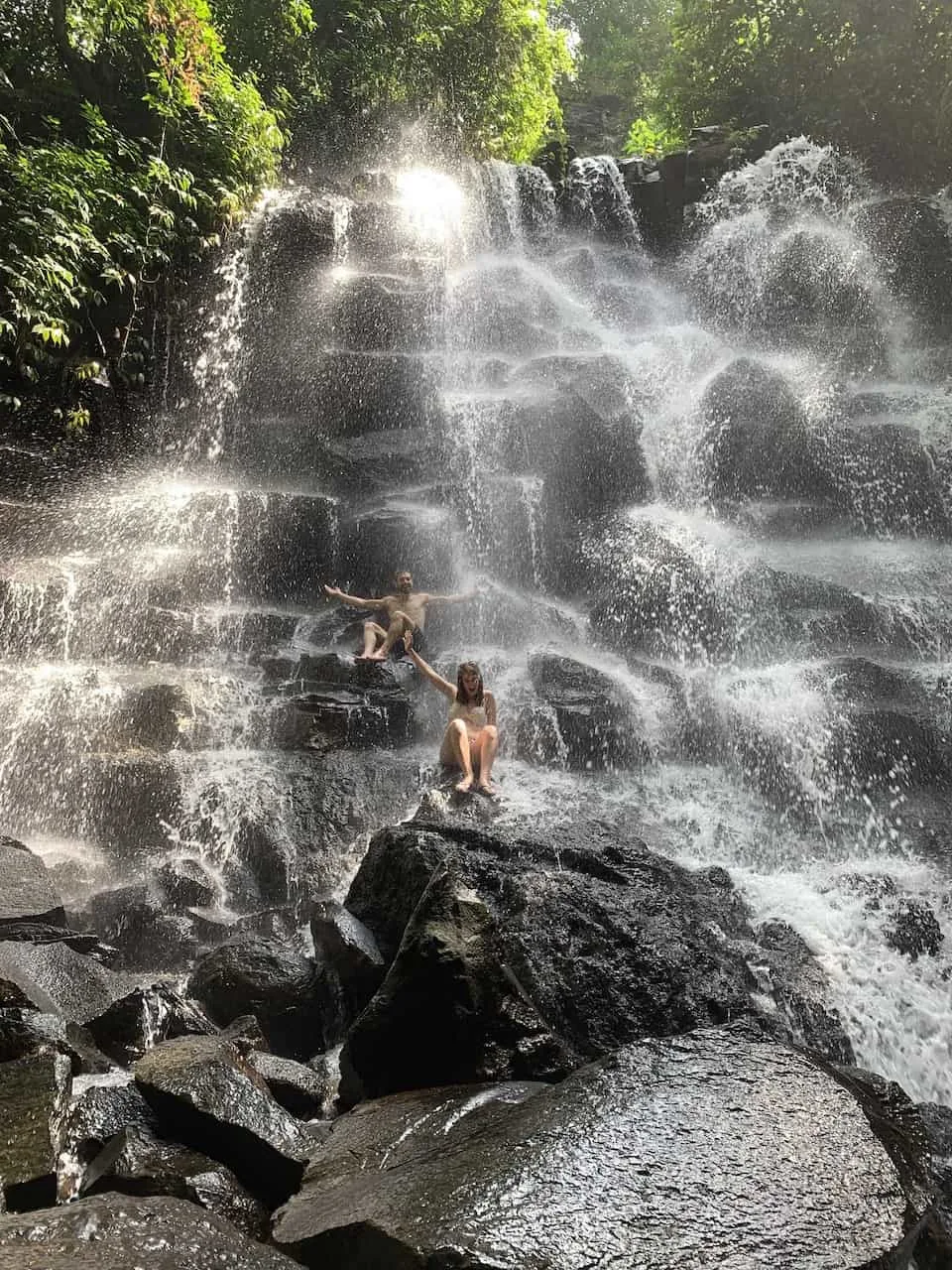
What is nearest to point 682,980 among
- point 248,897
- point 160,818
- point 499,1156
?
Answer: point 499,1156

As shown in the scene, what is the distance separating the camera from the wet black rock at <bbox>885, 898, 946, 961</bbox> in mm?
5828

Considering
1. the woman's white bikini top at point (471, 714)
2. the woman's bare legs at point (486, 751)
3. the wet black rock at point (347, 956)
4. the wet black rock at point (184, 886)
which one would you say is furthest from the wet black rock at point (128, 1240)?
the woman's white bikini top at point (471, 714)

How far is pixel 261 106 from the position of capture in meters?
16.4

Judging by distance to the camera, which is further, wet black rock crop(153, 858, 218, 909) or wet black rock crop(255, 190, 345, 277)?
wet black rock crop(255, 190, 345, 277)

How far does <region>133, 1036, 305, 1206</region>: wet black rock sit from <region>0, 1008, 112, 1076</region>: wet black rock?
1.40 feet

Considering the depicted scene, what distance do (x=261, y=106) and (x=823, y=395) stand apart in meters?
12.2

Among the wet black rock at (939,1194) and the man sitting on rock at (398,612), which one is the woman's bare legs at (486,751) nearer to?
the man sitting on rock at (398,612)

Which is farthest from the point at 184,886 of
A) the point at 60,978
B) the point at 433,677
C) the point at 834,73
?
the point at 834,73


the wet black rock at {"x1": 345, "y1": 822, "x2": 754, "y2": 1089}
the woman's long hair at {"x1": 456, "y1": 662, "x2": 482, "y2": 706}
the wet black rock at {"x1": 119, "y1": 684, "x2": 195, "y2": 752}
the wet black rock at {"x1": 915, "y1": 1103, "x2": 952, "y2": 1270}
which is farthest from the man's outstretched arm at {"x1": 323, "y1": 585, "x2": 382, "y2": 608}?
the wet black rock at {"x1": 915, "y1": 1103, "x2": 952, "y2": 1270}

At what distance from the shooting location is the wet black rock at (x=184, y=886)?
679cm

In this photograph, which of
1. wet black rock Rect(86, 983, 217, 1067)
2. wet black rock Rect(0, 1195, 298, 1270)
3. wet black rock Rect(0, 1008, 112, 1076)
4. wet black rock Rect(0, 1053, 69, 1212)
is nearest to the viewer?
wet black rock Rect(0, 1195, 298, 1270)

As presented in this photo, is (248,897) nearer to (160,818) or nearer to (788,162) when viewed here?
(160,818)

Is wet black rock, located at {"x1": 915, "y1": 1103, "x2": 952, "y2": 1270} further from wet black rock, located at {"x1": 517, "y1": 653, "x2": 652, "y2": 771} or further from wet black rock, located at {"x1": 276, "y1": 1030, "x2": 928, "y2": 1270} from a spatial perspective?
wet black rock, located at {"x1": 517, "y1": 653, "x2": 652, "y2": 771}

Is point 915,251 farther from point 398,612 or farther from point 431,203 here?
point 398,612
